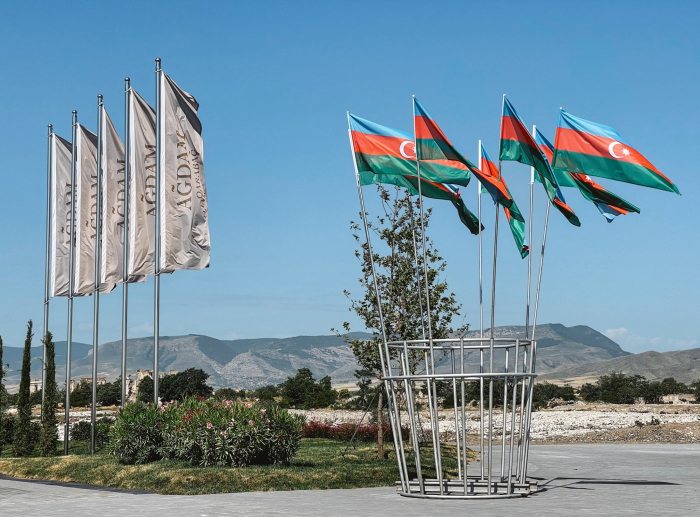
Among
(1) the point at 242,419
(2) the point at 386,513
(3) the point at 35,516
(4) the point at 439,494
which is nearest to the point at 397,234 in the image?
(1) the point at 242,419

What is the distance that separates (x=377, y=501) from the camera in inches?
518

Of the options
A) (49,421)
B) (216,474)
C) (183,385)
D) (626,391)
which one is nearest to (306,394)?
(183,385)

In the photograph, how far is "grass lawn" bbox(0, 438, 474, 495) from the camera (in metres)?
15.1

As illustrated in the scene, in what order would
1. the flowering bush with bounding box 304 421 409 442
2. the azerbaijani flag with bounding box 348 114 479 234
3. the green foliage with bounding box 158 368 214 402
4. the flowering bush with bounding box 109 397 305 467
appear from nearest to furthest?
the azerbaijani flag with bounding box 348 114 479 234 < the flowering bush with bounding box 109 397 305 467 < the flowering bush with bounding box 304 421 409 442 < the green foliage with bounding box 158 368 214 402

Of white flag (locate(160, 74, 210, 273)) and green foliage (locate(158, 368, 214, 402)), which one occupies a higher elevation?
white flag (locate(160, 74, 210, 273))

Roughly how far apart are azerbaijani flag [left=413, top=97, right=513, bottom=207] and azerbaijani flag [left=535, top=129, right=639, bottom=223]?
3.91 ft

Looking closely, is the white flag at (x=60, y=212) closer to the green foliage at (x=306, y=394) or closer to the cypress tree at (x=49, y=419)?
the cypress tree at (x=49, y=419)

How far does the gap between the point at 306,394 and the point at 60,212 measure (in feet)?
116

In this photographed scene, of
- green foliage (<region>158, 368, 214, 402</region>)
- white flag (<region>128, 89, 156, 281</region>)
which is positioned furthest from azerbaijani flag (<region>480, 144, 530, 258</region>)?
green foliage (<region>158, 368, 214, 402</region>)

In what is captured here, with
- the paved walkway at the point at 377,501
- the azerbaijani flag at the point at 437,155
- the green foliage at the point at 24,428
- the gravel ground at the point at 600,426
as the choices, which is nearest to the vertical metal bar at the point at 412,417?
the paved walkway at the point at 377,501

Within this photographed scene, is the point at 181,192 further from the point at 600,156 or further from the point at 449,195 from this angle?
the point at 600,156

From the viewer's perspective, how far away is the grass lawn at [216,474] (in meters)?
15.1

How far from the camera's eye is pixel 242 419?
16.6 m

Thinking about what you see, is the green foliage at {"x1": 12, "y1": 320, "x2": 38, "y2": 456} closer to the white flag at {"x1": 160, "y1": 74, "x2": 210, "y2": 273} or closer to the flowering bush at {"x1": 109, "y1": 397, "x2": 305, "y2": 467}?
the white flag at {"x1": 160, "y1": 74, "x2": 210, "y2": 273}
